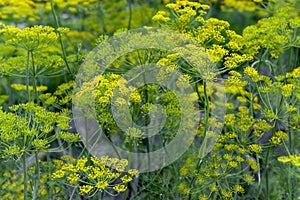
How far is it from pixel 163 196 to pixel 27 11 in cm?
166

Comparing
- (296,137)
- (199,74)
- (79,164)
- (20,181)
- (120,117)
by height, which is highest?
(199,74)

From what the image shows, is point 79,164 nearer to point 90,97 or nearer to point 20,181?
point 90,97

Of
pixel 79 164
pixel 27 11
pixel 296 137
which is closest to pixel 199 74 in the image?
pixel 79 164

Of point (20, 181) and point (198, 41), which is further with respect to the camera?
point (20, 181)

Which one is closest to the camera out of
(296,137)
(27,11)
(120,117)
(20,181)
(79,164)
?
(79,164)

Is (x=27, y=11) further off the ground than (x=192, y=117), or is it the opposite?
(x=27, y=11)

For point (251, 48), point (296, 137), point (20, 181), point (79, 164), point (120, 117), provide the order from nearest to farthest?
point (79, 164) → point (120, 117) → point (251, 48) → point (20, 181) → point (296, 137)

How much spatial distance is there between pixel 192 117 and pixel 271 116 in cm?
36

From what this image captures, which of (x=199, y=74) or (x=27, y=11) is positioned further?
(x=27, y=11)

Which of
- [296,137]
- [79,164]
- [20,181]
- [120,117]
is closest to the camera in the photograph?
[79,164]

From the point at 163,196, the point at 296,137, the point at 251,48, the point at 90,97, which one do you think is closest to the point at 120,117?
the point at 90,97

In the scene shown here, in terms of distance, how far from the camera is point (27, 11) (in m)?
3.41

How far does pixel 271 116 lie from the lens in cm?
221

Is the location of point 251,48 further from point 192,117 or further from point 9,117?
point 9,117
